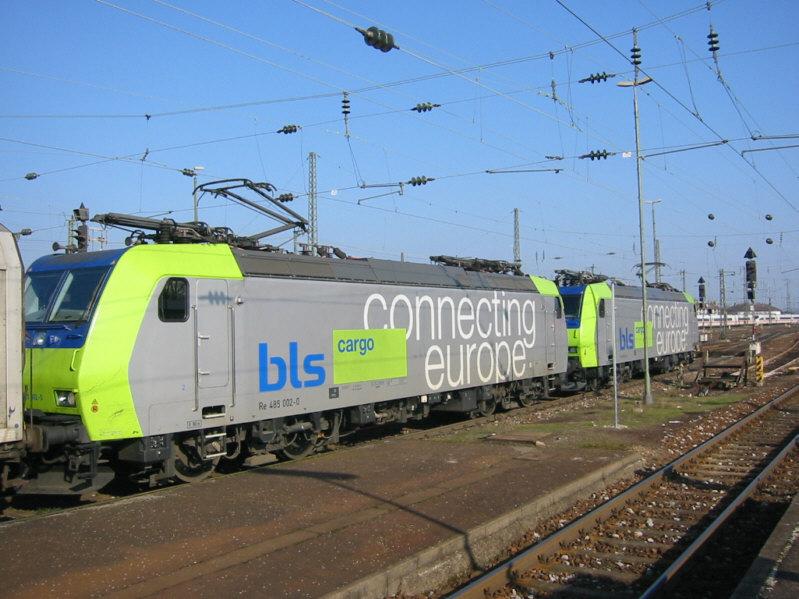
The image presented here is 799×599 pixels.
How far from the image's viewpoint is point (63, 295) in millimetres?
9688

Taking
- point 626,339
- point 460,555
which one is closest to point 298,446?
point 460,555

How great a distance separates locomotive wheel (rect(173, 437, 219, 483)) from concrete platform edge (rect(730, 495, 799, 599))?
7.03 metres

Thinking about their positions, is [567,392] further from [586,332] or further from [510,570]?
[510,570]

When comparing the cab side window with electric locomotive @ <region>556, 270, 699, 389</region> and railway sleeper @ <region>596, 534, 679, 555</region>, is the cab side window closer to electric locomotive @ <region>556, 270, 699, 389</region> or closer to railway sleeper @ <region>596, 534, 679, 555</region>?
railway sleeper @ <region>596, 534, 679, 555</region>

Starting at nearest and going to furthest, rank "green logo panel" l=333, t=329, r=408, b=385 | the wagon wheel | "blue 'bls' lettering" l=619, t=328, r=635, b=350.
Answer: the wagon wheel
"green logo panel" l=333, t=329, r=408, b=385
"blue 'bls' lettering" l=619, t=328, r=635, b=350

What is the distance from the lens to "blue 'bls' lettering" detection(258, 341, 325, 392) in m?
11.2

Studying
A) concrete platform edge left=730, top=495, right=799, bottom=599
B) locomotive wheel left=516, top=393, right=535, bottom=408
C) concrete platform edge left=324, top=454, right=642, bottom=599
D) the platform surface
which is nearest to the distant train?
the platform surface

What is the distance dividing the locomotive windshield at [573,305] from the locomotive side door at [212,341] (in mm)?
15408

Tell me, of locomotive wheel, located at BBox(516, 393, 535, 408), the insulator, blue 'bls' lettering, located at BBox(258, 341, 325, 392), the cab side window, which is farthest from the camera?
the insulator

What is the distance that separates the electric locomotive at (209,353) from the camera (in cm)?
895

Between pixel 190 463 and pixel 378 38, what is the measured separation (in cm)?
640

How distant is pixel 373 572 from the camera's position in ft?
20.1

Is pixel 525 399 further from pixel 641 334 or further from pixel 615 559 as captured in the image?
pixel 615 559

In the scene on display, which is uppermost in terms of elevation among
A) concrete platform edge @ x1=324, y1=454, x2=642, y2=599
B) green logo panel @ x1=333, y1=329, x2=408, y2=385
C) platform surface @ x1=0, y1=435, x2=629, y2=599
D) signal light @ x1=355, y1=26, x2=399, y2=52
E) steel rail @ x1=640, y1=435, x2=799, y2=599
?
signal light @ x1=355, y1=26, x2=399, y2=52
